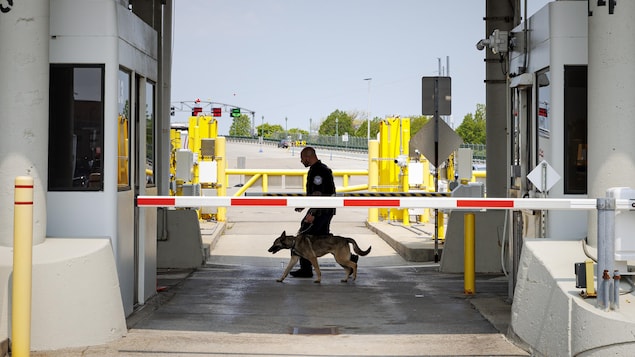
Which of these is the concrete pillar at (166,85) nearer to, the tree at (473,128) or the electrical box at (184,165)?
the electrical box at (184,165)

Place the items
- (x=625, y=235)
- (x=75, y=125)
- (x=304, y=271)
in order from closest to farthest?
(x=625, y=235) < (x=75, y=125) < (x=304, y=271)

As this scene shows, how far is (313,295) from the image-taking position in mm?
12656

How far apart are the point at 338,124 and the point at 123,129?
161767mm

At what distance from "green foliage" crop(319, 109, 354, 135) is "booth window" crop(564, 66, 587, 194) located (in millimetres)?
159222

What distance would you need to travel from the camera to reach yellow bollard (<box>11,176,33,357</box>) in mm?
7031

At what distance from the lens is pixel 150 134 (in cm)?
1145

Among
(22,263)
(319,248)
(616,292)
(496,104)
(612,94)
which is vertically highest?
(496,104)

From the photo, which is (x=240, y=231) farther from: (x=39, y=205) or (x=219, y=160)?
(x=39, y=205)

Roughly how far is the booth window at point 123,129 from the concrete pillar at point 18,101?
39.4 inches

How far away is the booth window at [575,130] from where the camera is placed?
9.85 m

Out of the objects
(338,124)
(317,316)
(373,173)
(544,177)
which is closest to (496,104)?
(317,316)

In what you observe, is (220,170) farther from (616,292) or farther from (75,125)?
(616,292)

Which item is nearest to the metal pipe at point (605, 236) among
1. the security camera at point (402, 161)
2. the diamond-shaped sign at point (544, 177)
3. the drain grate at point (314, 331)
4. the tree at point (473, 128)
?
the diamond-shaped sign at point (544, 177)

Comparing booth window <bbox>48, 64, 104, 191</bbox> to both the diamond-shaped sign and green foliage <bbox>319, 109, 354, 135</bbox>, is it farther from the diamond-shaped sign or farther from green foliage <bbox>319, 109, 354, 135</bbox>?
green foliage <bbox>319, 109, 354, 135</bbox>
